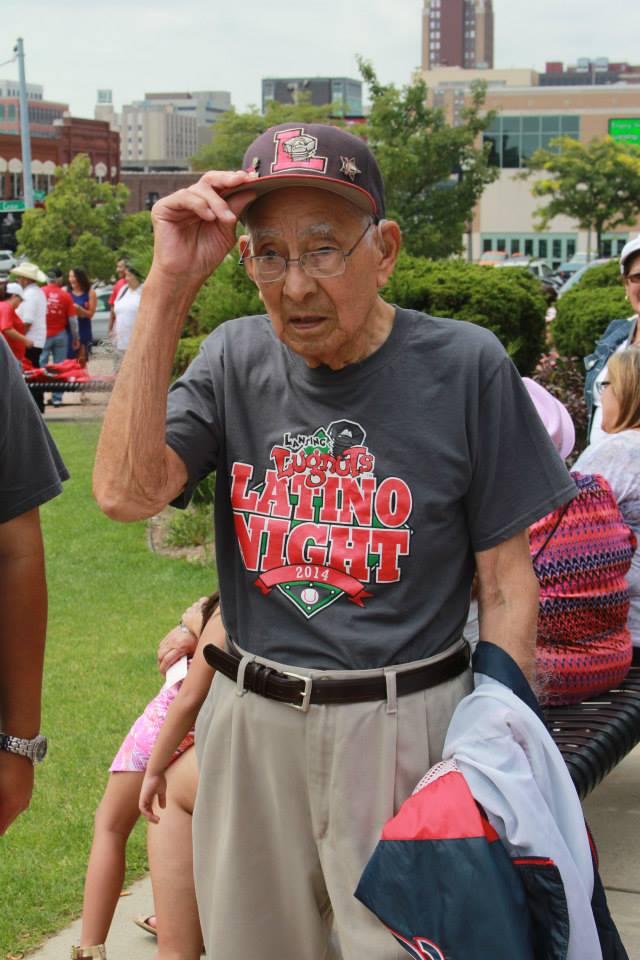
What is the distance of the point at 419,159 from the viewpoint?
91.2 feet

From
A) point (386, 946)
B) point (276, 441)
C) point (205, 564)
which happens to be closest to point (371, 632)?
point (276, 441)

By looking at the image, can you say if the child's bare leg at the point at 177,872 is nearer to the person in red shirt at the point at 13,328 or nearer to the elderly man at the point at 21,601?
the elderly man at the point at 21,601

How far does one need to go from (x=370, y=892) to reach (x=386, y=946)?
21cm

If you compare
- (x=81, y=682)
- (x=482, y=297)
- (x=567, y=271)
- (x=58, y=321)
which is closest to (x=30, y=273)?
(x=58, y=321)

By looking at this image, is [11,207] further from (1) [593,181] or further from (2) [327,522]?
(2) [327,522]

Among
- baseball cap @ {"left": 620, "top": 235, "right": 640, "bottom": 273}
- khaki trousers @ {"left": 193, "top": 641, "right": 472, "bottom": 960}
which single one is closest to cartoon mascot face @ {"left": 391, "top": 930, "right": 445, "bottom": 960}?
khaki trousers @ {"left": 193, "top": 641, "right": 472, "bottom": 960}

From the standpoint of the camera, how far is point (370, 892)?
2.23 metres

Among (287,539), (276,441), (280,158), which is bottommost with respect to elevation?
(287,539)

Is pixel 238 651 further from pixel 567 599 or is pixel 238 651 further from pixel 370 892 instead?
pixel 567 599

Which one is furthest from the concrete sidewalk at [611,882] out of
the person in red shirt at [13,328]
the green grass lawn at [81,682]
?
the person in red shirt at [13,328]

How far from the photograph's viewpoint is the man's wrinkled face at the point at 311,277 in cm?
239

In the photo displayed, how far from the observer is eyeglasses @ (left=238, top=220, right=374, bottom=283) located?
2387 millimetres

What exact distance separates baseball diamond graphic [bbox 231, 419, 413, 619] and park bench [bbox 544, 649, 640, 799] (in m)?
1.45

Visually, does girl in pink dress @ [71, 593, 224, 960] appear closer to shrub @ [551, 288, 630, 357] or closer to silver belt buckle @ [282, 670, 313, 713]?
silver belt buckle @ [282, 670, 313, 713]
